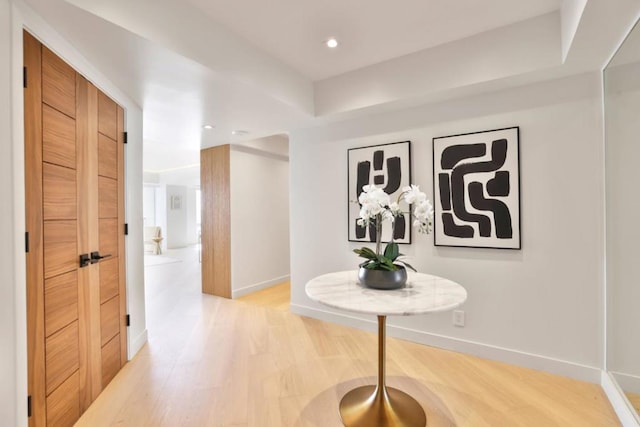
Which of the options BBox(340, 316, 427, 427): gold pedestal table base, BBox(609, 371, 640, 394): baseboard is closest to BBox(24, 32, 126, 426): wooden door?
BBox(340, 316, 427, 427): gold pedestal table base

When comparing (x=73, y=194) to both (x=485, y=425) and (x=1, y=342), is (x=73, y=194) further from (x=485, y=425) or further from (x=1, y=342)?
(x=485, y=425)

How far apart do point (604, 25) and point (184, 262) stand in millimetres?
7871

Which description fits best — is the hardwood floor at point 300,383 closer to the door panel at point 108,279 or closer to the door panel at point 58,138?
the door panel at point 108,279

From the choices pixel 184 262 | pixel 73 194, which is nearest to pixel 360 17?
pixel 73 194

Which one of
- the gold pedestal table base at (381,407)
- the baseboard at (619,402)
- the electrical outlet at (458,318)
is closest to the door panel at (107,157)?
the gold pedestal table base at (381,407)

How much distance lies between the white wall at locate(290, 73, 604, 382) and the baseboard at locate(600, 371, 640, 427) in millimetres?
108

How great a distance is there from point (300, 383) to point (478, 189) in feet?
6.84

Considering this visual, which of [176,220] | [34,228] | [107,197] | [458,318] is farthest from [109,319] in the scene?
[176,220]

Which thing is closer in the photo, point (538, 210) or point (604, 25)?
point (604, 25)

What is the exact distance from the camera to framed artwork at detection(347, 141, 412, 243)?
9.18 ft

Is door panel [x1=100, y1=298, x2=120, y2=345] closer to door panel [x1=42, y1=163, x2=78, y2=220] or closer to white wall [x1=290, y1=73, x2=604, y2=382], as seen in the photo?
door panel [x1=42, y1=163, x2=78, y2=220]

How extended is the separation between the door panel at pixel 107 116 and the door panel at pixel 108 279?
971 millimetres

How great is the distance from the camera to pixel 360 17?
205cm

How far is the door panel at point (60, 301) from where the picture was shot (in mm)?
1548
